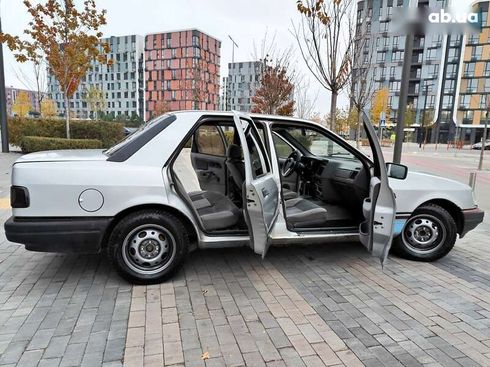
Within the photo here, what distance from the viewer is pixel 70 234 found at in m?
3.24

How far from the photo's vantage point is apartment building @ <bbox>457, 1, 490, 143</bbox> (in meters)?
60.5

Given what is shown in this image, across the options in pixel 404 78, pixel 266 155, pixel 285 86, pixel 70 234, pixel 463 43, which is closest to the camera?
pixel 70 234

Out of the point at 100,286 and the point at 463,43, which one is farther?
the point at 463,43

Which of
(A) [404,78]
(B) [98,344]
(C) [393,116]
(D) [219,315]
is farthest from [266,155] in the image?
(C) [393,116]

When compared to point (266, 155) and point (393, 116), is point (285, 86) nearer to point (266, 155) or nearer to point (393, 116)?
point (266, 155)

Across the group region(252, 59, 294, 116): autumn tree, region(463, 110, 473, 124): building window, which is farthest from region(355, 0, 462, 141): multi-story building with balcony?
region(252, 59, 294, 116): autumn tree

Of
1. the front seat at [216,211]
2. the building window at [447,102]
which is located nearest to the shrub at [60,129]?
the front seat at [216,211]

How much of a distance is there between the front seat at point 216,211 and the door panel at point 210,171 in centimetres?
47

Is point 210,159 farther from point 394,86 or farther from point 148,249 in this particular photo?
point 394,86

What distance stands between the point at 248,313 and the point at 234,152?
1.99m

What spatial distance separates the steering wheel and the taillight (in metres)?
3.27

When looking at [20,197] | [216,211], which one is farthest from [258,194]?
[20,197]

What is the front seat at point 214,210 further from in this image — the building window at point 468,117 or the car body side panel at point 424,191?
the building window at point 468,117

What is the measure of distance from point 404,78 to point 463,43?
229 feet
